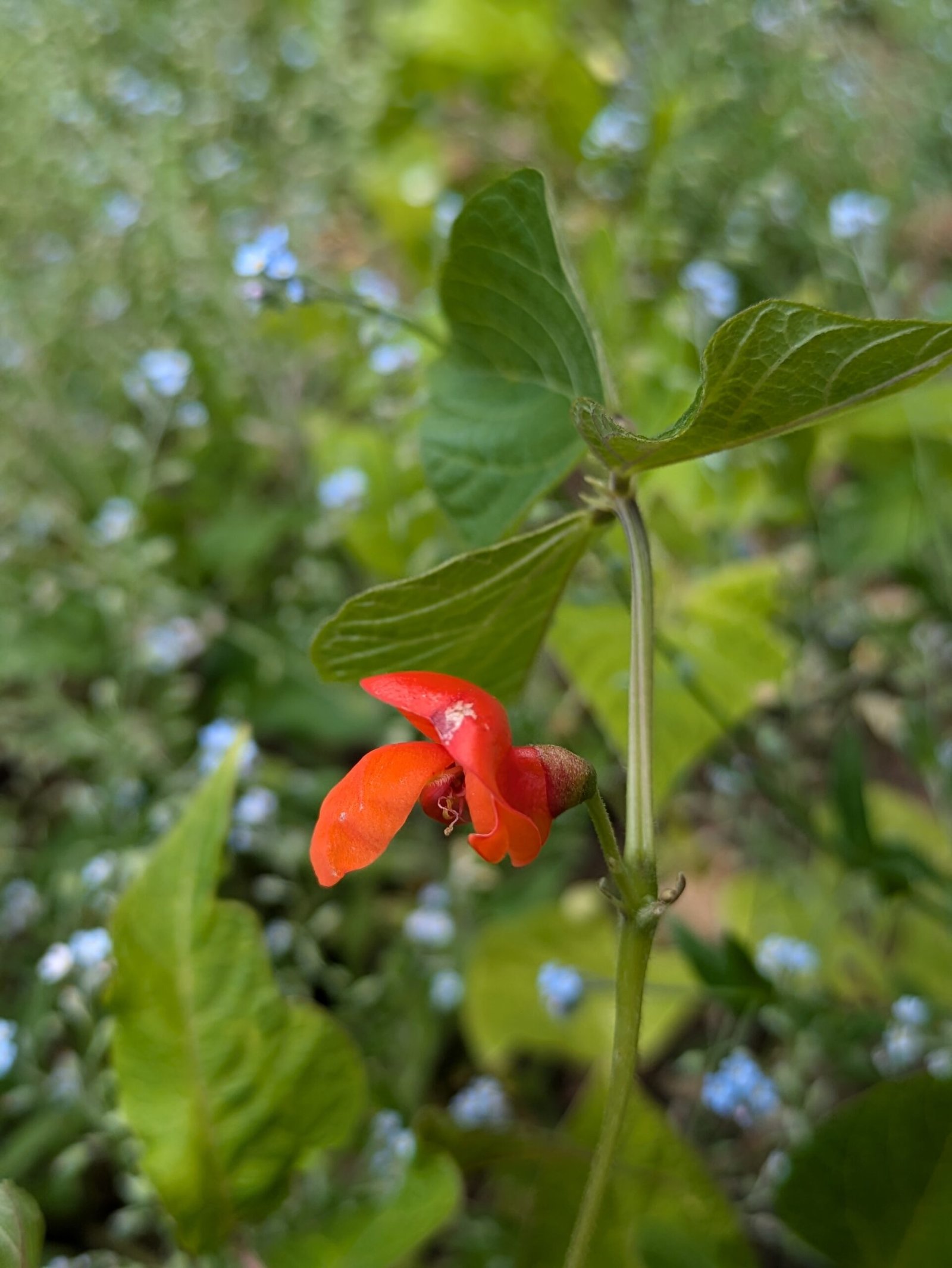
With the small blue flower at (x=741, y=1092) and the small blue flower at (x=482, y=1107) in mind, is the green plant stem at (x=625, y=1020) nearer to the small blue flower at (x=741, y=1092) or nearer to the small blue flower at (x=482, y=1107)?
the small blue flower at (x=741, y=1092)

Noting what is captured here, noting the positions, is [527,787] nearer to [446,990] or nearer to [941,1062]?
[941,1062]

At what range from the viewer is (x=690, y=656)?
1.39 meters

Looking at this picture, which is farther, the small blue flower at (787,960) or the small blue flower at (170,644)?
the small blue flower at (170,644)

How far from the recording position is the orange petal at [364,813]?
50 centimetres

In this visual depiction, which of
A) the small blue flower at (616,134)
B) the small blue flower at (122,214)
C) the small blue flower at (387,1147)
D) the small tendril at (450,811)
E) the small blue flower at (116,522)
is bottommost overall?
the small blue flower at (387,1147)

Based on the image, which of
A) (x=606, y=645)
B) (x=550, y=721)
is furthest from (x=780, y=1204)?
(x=550, y=721)

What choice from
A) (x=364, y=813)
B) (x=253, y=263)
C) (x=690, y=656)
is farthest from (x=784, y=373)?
(x=690, y=656)

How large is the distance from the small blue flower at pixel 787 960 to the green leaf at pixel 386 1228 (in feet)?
1.45

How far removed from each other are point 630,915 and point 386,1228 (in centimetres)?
58

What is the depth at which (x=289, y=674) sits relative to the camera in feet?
5.97

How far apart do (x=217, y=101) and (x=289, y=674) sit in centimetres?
131

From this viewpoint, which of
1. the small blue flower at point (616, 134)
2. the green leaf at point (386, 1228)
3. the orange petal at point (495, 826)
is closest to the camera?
the orange petal at point (495, 826)

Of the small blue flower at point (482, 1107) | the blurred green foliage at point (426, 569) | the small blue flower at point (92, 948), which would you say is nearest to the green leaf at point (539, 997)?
the blurred green foliage at point (426, 569)

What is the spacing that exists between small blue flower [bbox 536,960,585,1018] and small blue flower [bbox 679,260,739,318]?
91 cm
